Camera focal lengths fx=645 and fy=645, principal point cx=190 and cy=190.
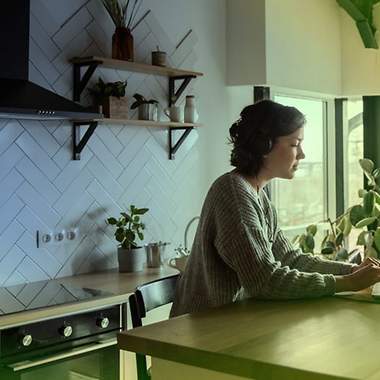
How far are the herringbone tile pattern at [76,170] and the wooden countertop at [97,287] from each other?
0.45ft

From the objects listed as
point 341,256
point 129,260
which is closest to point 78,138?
point 129,260

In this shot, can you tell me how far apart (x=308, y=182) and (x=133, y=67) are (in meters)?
1.93

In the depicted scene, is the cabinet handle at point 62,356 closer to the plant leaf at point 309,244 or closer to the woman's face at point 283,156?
the woman's face at point 283,156

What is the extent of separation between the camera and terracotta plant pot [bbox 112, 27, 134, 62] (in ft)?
10.5

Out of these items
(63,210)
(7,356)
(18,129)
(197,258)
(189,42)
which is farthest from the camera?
(189,42)

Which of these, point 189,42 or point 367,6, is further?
point 367,6

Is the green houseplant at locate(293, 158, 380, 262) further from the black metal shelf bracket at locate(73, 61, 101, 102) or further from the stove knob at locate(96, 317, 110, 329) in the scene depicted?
the black metal shelf bracket at locate(73, 61, 101, 102)

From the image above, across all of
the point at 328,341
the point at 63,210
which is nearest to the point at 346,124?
the point at 63,210

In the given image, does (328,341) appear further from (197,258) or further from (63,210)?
(63,210)

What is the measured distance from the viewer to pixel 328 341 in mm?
1408

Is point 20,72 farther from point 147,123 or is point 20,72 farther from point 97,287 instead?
point 97,287

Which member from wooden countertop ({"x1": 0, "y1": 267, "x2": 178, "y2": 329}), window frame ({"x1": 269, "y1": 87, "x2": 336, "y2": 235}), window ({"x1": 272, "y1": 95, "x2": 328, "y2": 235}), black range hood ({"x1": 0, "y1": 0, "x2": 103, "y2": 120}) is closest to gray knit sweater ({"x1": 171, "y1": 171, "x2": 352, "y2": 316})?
wooden countertop ({"x1": 0, "y1": 267, "x2": 178, "y2": 329})

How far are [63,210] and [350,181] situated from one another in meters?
2.52

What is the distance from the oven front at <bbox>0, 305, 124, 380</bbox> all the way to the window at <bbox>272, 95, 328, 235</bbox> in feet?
6.66
